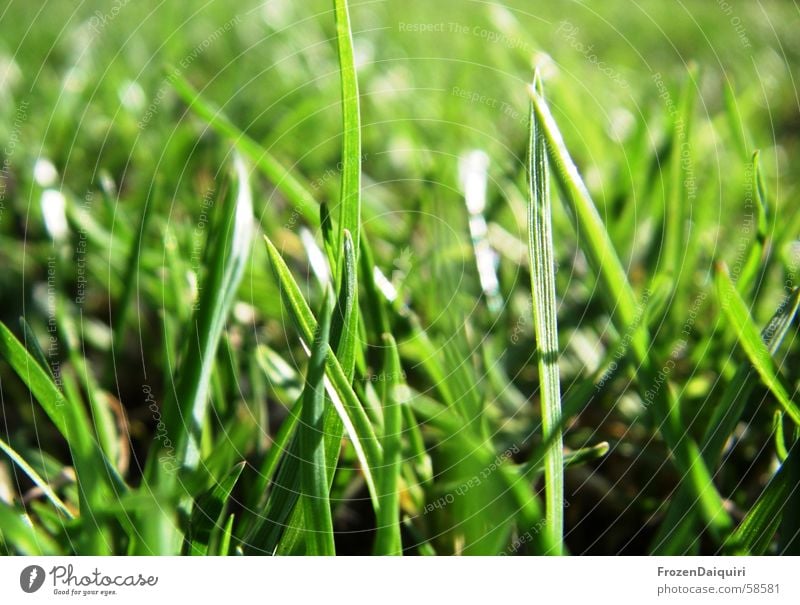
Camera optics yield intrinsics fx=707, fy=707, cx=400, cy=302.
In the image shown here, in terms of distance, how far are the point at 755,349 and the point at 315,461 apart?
245 millimetres

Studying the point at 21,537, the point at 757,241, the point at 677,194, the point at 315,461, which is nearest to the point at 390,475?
the point at 315,461

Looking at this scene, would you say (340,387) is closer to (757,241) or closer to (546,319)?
(546,319)

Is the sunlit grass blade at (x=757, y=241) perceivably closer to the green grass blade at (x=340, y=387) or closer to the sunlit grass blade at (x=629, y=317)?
the sunlit grass blade at (x=629, y=317)

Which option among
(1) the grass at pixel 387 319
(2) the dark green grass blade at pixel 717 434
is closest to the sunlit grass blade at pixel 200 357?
(1) the grass at pixel 387 319

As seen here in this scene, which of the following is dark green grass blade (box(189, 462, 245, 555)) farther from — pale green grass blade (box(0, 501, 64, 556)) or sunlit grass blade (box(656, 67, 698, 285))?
sunlit grass blade (box(656, 67, 698, 285))

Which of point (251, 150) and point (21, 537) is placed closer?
point (21, 537)

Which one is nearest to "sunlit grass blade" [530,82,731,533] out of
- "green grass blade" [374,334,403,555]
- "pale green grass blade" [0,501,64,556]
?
"green grass blade" [374,334,403,555]

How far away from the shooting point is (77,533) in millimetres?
348

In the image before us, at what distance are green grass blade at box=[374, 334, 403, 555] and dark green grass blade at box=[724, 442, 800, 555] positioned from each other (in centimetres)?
18
